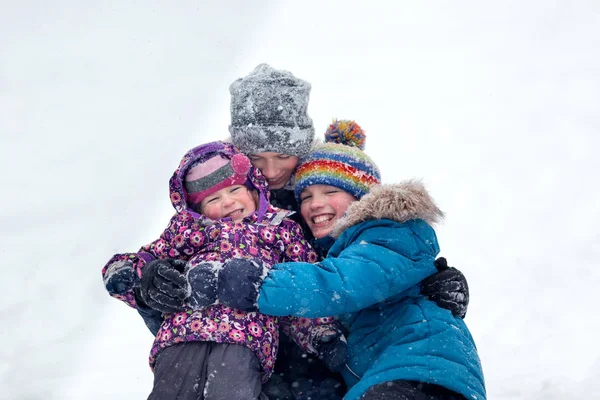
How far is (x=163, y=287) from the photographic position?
220 cm

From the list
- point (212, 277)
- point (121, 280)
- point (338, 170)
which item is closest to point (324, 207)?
point (338, 170)

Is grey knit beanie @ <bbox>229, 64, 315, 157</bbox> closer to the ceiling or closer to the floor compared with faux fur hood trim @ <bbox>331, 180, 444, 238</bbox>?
closer to the ceiling

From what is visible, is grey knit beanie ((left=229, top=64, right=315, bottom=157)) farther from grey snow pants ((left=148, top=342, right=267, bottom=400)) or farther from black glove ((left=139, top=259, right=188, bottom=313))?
grey snow pants ((left=148, top=342, right=267, bottom=400))

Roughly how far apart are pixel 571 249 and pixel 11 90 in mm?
5785

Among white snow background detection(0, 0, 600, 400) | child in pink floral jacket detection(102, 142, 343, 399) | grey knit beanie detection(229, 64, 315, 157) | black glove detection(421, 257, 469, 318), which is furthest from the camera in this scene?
white snow background detection(0, 0, 600, 400)

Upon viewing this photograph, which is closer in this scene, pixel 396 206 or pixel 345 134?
pixel 396 206

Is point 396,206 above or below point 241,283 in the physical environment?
above

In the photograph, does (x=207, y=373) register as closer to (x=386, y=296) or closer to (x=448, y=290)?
(x=386, y=296)

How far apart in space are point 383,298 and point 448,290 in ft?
0.97

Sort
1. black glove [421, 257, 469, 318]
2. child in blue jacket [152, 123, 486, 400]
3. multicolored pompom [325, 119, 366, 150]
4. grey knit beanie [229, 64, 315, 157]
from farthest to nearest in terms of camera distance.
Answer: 1. multicolored pompom [325, 119, 366, 150]
2. grey knit beanie [229, 64, 315, 157]
3. black glove [421, 257, 469, 318]
4. child in blue jacket [152, 123, 486, 400]

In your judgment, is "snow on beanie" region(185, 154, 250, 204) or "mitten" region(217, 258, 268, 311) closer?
"mitten" region(217, 258, 268, 311)

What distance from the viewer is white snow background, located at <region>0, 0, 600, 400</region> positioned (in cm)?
423

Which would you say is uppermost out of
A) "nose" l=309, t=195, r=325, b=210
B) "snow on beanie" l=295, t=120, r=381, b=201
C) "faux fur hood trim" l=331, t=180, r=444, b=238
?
"snow on beanie" l=295, t=120, r=381, b=201

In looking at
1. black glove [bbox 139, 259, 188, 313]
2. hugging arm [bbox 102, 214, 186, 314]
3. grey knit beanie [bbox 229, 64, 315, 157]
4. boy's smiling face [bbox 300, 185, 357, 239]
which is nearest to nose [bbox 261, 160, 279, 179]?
grey knit beanie [bbox 229, 64, 315, 157]
